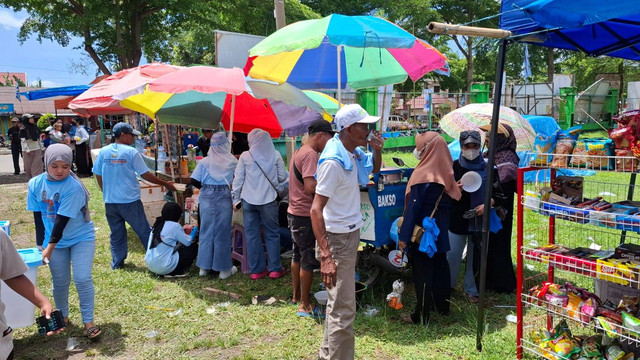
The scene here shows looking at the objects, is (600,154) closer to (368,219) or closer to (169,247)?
(368,219)

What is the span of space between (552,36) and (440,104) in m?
20.4

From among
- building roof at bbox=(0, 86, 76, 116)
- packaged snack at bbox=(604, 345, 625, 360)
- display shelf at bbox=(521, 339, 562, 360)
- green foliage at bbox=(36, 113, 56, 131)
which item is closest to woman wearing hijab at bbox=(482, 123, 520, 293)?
display shelf at bbox=(521, 339, 562, 360)

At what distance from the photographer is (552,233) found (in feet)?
12.5

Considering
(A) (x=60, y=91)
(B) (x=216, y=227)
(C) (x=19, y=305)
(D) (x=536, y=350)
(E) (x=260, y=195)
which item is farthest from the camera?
(A) (x=60, y=91)

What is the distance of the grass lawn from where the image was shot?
3916 mm

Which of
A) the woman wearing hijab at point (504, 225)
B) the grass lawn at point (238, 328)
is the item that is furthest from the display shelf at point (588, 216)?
the woman wearing hijab at point (504, 225)

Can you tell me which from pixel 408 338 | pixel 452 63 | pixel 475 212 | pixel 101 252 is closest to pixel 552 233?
pixel 475 212

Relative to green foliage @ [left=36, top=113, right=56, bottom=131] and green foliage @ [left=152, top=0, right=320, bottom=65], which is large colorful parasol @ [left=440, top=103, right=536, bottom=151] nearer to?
green foliage @ [left=152, top=0, right=320, bottom=65]

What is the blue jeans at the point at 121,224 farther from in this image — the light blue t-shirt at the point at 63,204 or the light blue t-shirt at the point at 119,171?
the light blue t-shirt at the point at 63,204

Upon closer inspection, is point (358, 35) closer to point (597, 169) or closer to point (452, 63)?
point (597, 169)

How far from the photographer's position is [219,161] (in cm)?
581

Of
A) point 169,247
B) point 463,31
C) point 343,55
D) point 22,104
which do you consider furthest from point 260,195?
point 22,104

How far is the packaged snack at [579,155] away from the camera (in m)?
3.09

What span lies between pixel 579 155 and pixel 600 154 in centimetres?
13
